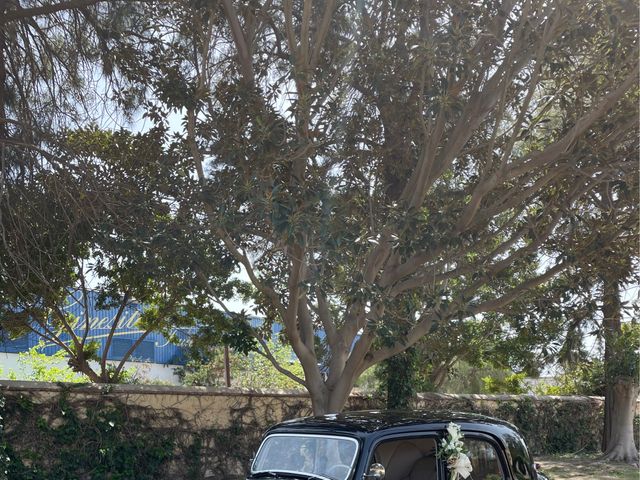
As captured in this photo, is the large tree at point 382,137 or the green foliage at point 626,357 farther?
the green foliage at point 626,357

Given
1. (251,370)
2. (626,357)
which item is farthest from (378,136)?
(251,370)

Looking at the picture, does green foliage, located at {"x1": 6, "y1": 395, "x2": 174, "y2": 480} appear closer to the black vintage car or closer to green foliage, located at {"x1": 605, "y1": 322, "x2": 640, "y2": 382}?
the black vintage car

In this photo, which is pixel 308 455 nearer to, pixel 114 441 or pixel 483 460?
pixel 483 460

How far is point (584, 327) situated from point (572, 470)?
436cm

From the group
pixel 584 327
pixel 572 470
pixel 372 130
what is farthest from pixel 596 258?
pixel 572 470

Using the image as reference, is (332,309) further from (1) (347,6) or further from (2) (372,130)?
(1) (347,6)

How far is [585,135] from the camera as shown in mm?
10625

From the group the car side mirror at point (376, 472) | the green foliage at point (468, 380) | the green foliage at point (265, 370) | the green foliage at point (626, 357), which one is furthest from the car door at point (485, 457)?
the green foliage at point (468, 380)

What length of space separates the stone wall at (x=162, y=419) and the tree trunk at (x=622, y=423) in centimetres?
599

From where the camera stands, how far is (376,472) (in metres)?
5.92

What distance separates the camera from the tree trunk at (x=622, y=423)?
17469mm

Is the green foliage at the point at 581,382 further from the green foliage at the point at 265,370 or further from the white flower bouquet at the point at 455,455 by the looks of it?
the white flower bouquet at the point at 455,455

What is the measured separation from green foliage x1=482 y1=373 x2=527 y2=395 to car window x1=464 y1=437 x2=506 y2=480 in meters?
17.1

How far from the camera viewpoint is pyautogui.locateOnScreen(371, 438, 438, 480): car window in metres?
6.25
